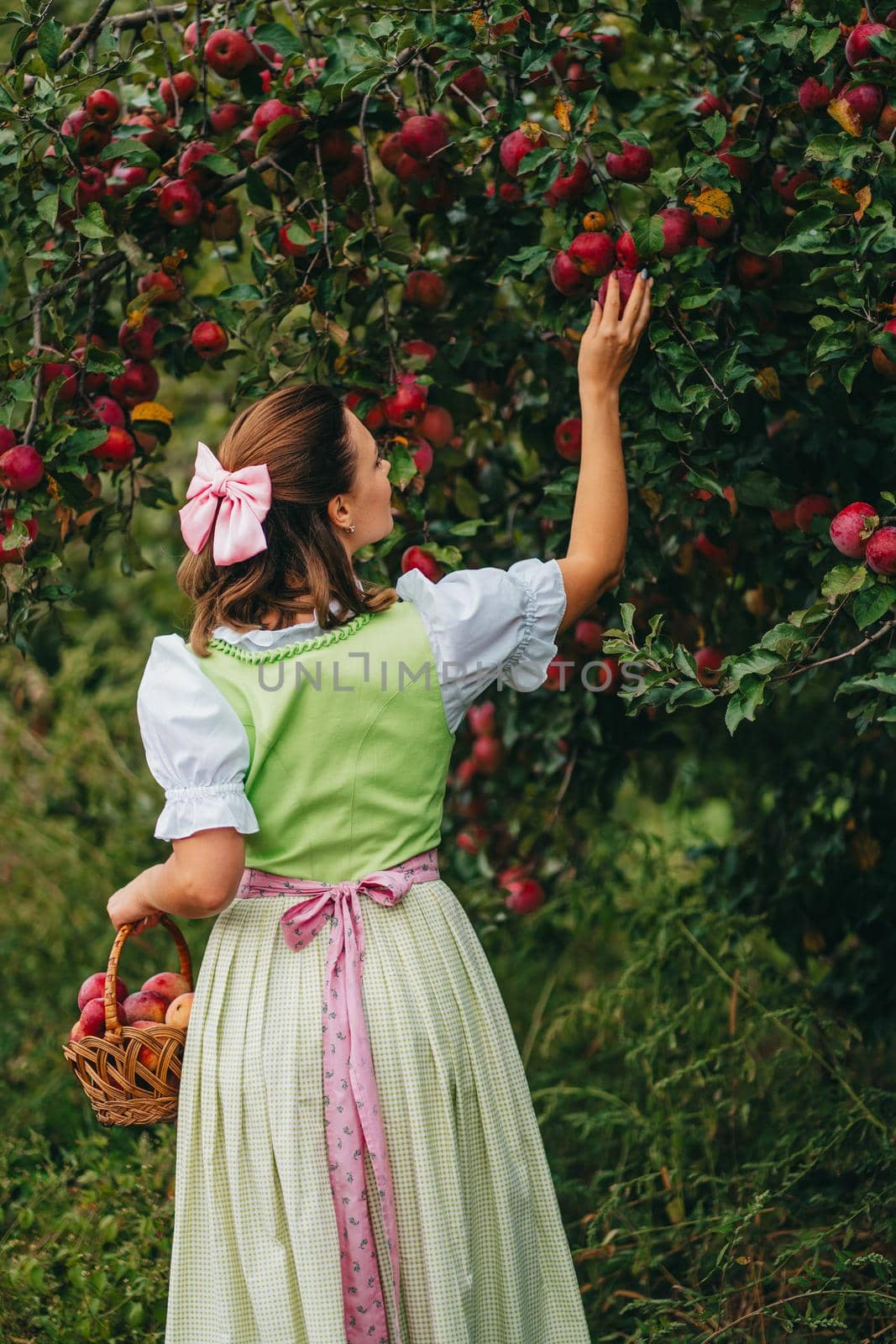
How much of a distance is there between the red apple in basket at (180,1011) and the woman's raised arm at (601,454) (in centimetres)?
64

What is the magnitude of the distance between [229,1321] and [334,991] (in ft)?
1.21

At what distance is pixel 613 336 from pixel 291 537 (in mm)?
465

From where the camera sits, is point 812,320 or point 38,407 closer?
point 812,320

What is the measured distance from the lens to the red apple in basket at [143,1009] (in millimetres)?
1603

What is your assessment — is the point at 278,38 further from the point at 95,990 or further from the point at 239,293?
the point at 95,990

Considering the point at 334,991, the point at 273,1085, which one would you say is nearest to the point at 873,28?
the point at 334,991

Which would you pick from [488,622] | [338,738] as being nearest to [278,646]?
[338,738]

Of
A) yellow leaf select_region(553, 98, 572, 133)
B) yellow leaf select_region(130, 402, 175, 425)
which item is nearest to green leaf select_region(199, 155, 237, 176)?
yellow leaf select_region(130, 402, 175, 425)

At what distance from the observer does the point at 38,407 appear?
186 cm

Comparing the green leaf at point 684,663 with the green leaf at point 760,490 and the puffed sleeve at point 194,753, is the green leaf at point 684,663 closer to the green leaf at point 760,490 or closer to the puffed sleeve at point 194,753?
the green leaf at point 760,490

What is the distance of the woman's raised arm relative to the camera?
1.61 metres

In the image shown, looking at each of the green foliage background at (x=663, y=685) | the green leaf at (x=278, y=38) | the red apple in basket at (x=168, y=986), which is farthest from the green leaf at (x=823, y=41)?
the red apple in basket at (x=168, y=986)

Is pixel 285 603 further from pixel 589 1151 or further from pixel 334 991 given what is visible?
pixel 589 1151

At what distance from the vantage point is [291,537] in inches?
59.9
